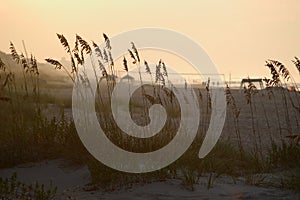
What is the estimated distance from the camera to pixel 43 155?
696 cm

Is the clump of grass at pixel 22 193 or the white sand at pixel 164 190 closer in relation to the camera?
the clump of grass at pixel 22 193

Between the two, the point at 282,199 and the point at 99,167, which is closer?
the point at 282,199

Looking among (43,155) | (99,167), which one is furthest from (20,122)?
(99,167)

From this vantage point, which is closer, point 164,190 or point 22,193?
point 22,193

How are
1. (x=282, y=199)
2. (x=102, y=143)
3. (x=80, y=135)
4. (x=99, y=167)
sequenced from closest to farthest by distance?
(x=282, y=199) → (x=99, y=167) → (x=102, y=143) → (x=80, y=135)

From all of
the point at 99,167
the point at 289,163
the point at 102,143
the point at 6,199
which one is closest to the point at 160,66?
the point at 102,143

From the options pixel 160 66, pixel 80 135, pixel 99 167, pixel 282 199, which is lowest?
pixel 282 199

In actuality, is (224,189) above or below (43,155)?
below

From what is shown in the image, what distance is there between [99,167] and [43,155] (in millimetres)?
1529

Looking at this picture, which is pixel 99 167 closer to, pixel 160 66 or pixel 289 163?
pixel 160 66

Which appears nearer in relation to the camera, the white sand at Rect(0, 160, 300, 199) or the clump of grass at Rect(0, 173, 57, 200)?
the clump of grass at Rect(0, 173, 57, 200)

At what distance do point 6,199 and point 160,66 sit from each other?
302 cm

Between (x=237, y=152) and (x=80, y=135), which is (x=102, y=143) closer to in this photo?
(x=80, y=135)

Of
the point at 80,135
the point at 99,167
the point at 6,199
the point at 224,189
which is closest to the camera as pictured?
the point at 6,199
